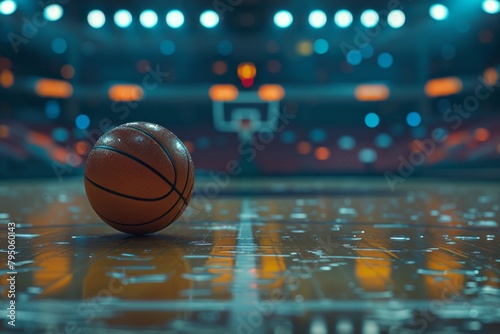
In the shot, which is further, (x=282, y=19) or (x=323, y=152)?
(x=323, y=152)

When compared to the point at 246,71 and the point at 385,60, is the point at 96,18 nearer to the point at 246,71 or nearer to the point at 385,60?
the point at 246,71

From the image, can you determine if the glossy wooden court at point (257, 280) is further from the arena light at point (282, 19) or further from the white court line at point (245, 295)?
the arena light at point (282, 19)

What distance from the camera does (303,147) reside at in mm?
31078

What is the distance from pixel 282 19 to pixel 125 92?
8977mm

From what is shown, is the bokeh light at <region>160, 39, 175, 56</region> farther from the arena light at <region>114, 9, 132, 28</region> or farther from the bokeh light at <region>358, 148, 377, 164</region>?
the bokeh light at <region>358, 148, 377, 164</region>

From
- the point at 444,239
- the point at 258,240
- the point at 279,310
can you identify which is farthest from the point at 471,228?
the point at 279,310

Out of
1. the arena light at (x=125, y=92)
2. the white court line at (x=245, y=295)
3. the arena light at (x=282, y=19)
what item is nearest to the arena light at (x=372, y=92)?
the arena light at (x=282, y=19)

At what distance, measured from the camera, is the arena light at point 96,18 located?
2689cm

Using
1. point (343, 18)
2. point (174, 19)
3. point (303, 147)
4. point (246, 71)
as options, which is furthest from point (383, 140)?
point (174, 19)

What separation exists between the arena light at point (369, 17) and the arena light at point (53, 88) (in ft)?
48.1

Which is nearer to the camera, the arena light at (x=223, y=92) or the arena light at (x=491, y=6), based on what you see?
the arena light at (x=491, y=6)

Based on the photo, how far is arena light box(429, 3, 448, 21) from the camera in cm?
2527

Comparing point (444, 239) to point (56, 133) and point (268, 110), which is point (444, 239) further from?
point (56, 133)

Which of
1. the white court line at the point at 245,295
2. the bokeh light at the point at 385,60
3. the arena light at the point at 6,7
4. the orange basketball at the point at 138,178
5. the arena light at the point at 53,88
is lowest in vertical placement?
the white court line at the point at 245,295
